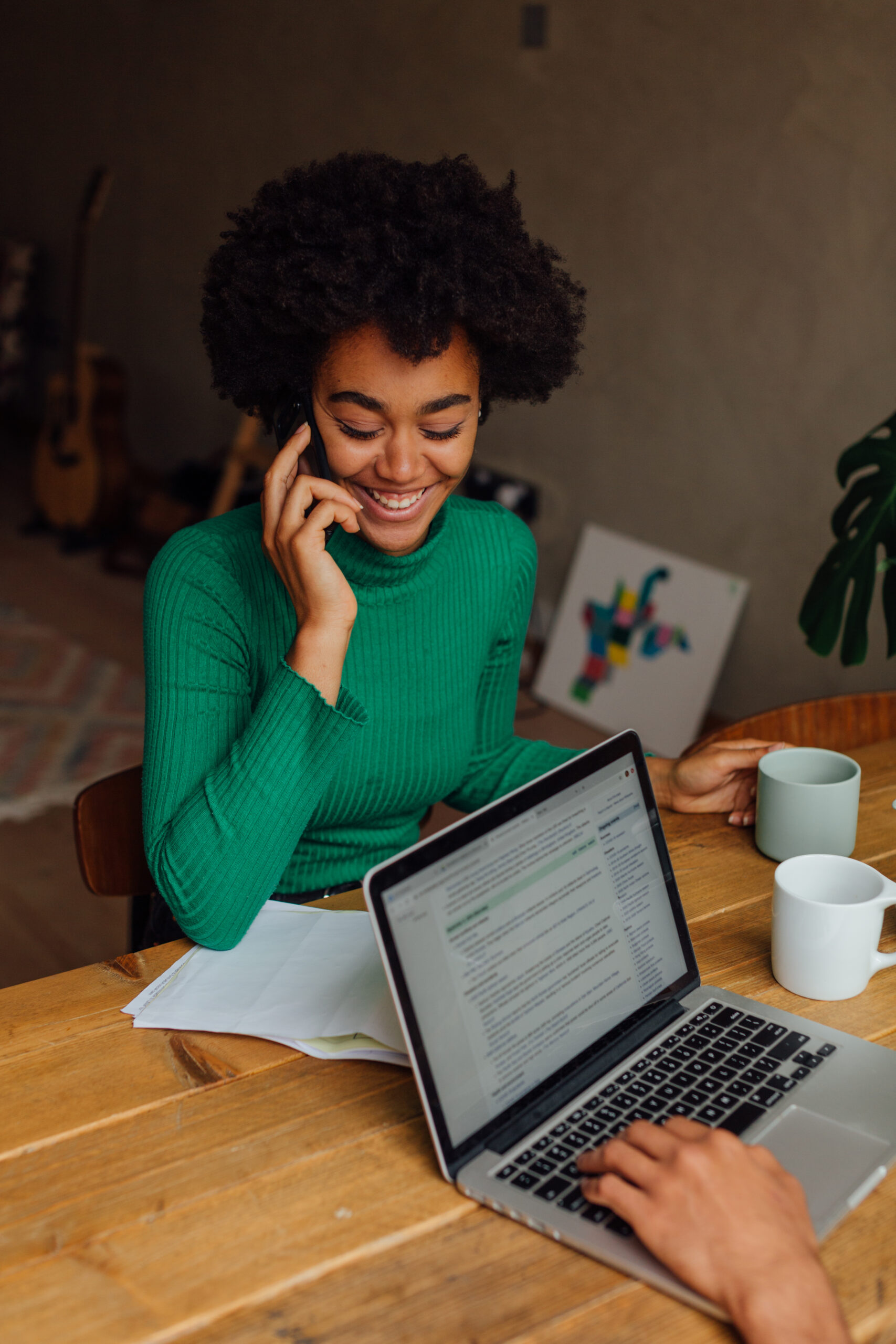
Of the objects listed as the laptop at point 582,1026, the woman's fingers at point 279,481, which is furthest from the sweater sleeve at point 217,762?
the laptop at point 582,1026

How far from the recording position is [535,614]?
12.7 ft

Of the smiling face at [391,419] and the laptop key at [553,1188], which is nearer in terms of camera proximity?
the laptop key at [553,1188]

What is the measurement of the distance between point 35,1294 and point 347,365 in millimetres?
820

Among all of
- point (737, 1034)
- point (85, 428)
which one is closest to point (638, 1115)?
point (737, 1034)

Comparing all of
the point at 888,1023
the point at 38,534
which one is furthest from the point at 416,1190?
the point at 38,534

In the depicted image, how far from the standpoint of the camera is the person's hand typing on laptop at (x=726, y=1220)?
2.15 ft

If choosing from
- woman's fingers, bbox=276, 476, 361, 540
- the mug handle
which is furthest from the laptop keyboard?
woman's fingers, bbox=276, 476, 361, 540

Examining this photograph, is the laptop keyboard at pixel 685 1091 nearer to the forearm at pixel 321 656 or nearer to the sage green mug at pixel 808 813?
the sage green mug at pixel 808 813

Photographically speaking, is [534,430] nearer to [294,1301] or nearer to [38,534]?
[38,534]

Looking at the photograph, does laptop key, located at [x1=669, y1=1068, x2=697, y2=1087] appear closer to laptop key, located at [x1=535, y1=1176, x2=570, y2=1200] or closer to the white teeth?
laptop key, located at [x1=535, y1=1176, x2=570, y2=1200]

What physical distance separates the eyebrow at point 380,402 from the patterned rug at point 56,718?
2.15m

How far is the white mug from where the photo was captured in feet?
3.18

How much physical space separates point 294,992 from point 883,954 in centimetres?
49

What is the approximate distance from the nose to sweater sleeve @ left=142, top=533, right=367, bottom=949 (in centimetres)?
22
